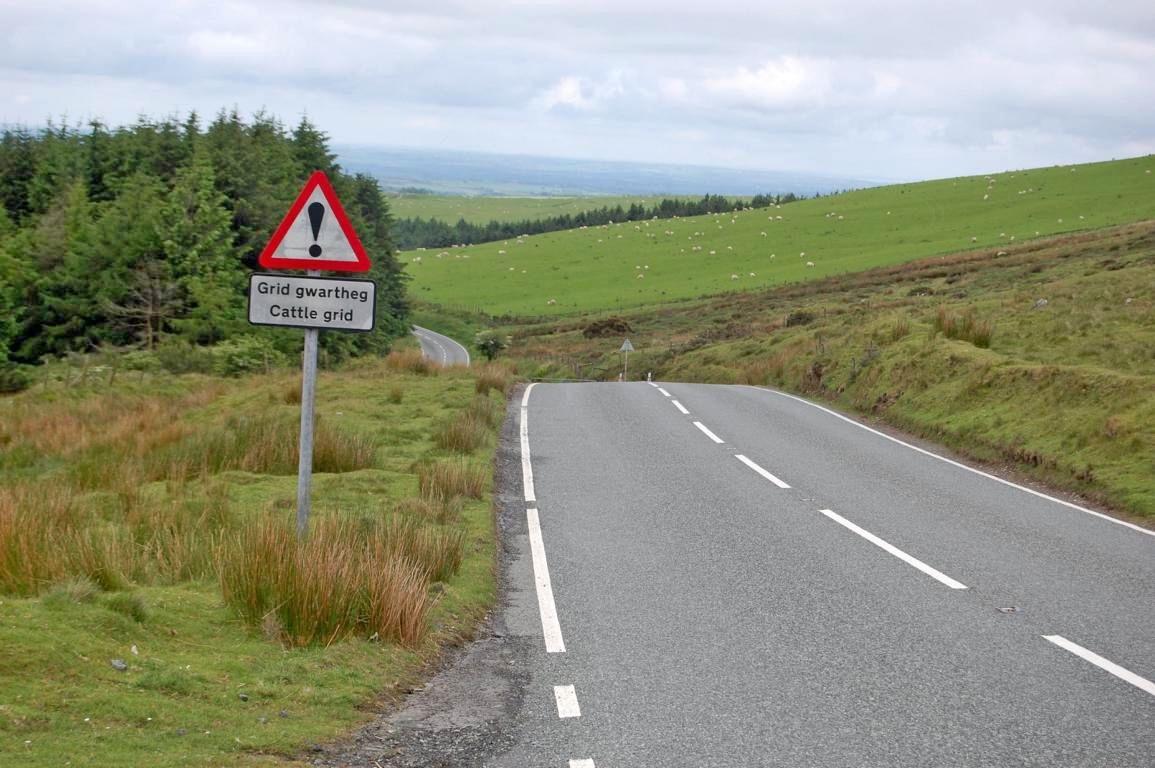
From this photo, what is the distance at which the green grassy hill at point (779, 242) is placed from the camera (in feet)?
250

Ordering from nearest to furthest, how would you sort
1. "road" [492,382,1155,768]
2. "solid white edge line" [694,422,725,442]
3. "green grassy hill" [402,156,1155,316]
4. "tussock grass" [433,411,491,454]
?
"road" [492,382,1155,768]
"tussock grass" [433,411,491,454]
"solid white edge line" [694,422,725,442]
"green grassy hill" [402,156,1155,316]

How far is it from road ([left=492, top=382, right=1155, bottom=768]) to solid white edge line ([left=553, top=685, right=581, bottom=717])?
0.02 meters

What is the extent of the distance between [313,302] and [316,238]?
475 millimetres

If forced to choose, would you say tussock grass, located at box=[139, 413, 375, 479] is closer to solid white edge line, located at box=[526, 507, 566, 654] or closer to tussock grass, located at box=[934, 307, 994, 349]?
solid white edge line, located at box=[526, 507, 566, 654]

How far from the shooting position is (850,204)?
10662cm

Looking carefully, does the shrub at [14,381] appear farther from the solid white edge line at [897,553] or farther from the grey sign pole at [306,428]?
the solid white edge line at [897,553]

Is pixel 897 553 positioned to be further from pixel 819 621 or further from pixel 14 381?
pixel 14 381

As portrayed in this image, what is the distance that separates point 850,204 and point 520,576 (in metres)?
104

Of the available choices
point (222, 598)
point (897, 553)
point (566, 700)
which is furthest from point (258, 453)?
point (566, 700)

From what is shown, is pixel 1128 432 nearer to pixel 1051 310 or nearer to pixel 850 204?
pixel 1051 310

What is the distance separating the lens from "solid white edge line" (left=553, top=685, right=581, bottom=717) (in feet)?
18.7

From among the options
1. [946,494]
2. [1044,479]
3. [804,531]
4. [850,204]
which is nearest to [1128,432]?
[1044,479]

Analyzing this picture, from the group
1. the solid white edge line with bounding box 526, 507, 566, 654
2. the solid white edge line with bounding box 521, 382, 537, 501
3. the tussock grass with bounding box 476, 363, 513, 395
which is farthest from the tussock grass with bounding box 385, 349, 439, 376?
the solid white edge line with bounding box 526, 507, 566, 654

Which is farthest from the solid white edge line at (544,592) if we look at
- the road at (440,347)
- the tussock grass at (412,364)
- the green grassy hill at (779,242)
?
the green grassy hill at (779,242)
